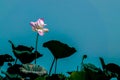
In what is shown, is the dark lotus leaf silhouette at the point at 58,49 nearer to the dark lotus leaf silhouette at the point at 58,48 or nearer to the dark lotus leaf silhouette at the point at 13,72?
the dark lotus leaf silhouette at the point at 58,48

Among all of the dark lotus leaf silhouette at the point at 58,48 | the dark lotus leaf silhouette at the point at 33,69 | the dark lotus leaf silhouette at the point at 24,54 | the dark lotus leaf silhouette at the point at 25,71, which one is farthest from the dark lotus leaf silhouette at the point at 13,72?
the dark lotus leaf silhouette at the point at 58,48

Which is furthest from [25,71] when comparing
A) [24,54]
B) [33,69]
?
[24,54]

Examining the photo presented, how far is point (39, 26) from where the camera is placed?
167 inches

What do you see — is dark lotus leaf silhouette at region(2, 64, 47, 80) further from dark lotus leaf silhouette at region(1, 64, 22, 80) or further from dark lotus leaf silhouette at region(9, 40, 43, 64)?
dark lotus leaf silhouette at region(9, 40, 43, 64)

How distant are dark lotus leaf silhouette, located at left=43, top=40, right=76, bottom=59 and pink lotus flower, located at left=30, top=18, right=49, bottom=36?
0.60 ft

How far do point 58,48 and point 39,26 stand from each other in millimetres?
403

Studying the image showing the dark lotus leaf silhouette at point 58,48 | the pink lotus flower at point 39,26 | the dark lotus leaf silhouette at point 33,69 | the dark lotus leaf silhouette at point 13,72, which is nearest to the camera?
the dark lotus leaf silhouette at point 33,69

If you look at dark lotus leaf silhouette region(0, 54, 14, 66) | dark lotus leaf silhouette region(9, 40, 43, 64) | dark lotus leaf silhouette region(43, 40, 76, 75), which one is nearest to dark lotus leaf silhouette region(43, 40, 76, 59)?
dark lotus leaf silhouette region(43, 40, 76, 75)

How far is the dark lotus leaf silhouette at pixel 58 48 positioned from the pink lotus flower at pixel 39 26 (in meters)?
0.18

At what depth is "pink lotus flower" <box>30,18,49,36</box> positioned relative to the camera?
4191 mm

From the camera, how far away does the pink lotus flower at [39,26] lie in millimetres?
4191

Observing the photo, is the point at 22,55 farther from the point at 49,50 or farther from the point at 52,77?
the point at 52,77

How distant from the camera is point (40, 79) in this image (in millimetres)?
3072

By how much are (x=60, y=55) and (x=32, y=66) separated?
0.67 metres
